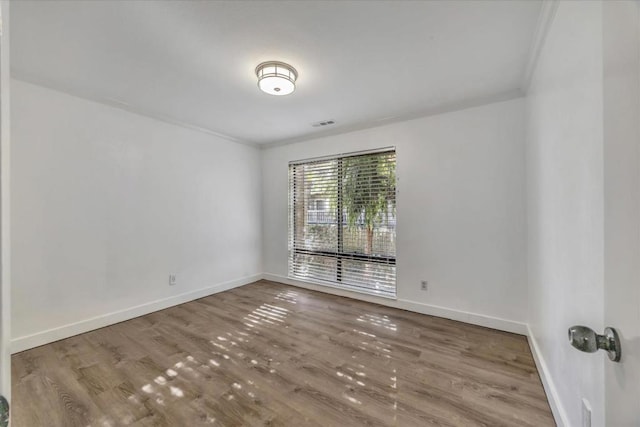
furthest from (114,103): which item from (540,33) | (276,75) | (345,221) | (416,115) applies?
(540,33)

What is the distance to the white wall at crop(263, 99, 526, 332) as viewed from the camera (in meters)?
2.71

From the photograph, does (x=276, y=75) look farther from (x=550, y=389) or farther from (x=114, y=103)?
(x=550, y=389)

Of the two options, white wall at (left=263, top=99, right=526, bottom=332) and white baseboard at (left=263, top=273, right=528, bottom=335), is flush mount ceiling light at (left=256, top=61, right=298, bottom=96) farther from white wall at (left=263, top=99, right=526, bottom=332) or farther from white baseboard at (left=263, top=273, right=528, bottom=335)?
white baseboard at (left=263, top=273, right=528, bottom=335)

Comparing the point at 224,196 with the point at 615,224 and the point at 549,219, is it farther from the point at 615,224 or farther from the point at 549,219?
the point at 615,224

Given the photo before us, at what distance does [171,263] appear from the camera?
3.49 metres

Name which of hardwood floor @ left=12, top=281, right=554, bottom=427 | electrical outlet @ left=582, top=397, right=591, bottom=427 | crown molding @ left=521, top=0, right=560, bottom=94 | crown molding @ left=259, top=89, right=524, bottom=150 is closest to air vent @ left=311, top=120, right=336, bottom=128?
crown molding @ left=259, top=89, right=524, bottom=150

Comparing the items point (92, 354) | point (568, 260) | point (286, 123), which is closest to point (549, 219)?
point (568, 260)

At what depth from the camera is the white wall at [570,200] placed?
1.07 meters

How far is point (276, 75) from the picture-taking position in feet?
7.16

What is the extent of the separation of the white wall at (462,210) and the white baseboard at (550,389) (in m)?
0.61

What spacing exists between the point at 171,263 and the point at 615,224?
3.95m

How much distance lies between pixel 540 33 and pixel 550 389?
2.31 metres

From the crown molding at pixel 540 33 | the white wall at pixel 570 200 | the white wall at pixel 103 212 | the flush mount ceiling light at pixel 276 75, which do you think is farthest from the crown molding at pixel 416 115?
the flush mount ceiling light at pixel 276 75

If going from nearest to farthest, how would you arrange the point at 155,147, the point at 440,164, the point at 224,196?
the point at 440,164, the point at 155,147, the point at 224,196
